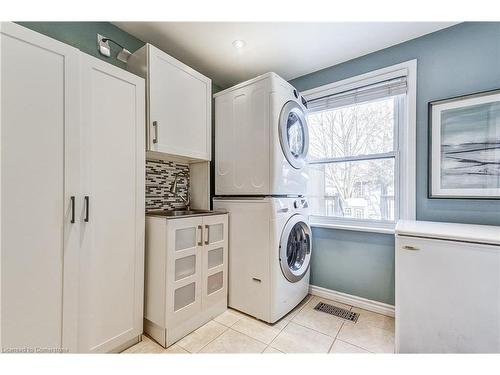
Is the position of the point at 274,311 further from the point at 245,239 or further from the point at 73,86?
the point at 73,86

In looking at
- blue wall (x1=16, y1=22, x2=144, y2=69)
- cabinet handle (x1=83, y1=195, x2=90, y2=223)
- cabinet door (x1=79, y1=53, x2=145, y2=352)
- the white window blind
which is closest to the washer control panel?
the white window blind

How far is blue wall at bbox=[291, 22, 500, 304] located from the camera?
63.1 inches

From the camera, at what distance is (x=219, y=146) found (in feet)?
7.23

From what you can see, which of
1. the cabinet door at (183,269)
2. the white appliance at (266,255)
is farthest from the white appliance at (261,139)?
the cabinet door at (183,269)

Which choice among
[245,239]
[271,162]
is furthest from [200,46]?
[245,239]

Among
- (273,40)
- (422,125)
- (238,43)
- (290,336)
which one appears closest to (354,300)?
(290,336)

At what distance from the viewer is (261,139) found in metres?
1.86

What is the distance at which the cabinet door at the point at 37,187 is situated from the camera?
101 cm

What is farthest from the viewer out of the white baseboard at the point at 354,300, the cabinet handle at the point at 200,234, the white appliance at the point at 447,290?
the white baseboard at the point at 354,300

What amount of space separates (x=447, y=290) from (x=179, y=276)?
5.50 feet

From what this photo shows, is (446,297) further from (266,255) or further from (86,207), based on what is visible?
(86,207)

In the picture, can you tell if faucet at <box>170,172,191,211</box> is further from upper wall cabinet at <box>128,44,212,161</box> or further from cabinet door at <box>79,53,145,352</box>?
cabinet door at <box>79,53,145,352</box>

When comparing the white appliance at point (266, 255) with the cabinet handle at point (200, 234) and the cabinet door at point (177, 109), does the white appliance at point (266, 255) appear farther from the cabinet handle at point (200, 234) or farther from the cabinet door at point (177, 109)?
the cabinet door at point (177, 109)

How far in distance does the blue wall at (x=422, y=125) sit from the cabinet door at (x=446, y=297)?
2.05ft
